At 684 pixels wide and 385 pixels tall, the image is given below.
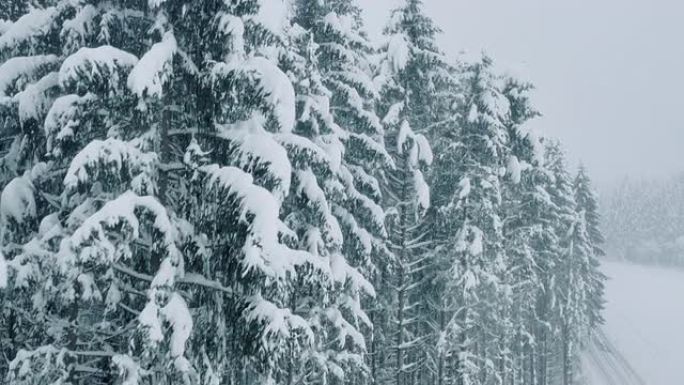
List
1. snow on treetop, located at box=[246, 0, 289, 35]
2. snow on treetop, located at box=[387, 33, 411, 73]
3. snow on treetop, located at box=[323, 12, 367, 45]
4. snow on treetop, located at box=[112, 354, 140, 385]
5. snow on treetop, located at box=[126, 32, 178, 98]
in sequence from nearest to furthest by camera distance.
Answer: snow on treetop, located at box=[126, 32, 178, 98], snow on treetop, located at box=[112, 354, 140, 385], snow on treetop, located at box=[246, 0, 289, 35], snow on treetop, located at box=[323, 12, 367, 45], snow on treetop, located at box=[387, 33, 411, 73]

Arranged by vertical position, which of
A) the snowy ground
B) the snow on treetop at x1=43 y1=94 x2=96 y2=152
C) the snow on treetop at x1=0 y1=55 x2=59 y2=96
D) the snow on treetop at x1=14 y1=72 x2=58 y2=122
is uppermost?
the snow on treetop at x1=0 y1=55 x2=59 y2=96

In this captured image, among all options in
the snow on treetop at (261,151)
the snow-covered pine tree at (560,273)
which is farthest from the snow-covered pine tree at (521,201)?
the snow on treetop at (261,151)

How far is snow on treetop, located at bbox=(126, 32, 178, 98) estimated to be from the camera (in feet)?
25.5

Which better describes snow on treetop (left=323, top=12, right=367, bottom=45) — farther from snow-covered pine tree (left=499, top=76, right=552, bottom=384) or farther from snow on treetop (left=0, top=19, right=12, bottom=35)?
snow on treetop (left=0, top=19, right=12, bottom=35)

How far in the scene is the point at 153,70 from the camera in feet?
26.1

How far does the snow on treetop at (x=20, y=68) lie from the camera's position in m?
9.86

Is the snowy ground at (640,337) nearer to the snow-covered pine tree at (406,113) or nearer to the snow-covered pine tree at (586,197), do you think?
the snow-covered pine tree at (586,197)

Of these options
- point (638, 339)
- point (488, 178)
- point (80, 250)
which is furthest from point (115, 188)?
point (638, 339)

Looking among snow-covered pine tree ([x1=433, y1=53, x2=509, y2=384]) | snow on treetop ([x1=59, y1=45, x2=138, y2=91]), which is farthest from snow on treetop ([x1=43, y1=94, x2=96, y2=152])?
snow-covered pine tree ([x1=433, y1=53, x2=509, y2=384])

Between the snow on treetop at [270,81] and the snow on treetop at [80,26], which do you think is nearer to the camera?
the snow on treetop at [270,81]

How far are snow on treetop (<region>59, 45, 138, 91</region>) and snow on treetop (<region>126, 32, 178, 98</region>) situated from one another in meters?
0.49

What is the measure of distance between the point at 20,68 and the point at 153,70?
3.60 metres

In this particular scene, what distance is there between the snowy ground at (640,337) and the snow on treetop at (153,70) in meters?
52.4

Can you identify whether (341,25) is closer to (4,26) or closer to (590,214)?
(4,26)
